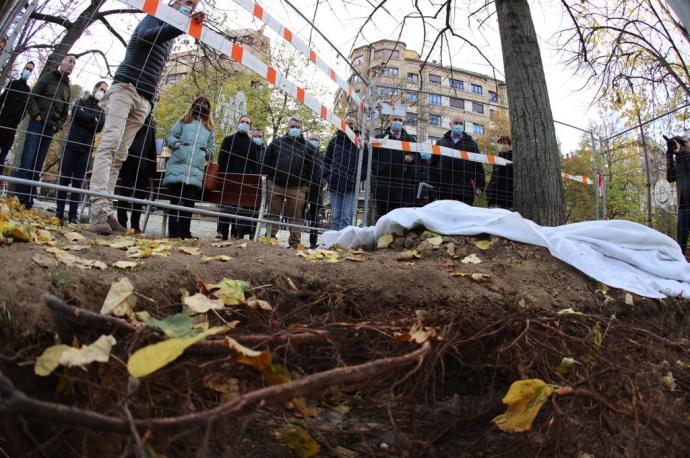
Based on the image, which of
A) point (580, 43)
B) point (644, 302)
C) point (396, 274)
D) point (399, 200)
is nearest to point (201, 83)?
point (399, 200)

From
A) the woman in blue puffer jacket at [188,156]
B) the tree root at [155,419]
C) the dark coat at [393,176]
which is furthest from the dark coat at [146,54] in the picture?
the tree root at [155,419]

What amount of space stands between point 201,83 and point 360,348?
23.4 feet

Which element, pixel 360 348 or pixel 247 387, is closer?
pixel 247 387

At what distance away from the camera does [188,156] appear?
450cm

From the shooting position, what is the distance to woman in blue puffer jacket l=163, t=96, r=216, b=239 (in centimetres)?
447

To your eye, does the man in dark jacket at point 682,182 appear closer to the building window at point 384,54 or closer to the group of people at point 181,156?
the group of people at point 181,156

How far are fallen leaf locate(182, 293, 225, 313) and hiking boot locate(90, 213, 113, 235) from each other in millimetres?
2071

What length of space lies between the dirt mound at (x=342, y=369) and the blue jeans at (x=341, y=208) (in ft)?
9.25

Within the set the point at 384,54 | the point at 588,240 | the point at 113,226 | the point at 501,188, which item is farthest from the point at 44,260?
the point at 384,54

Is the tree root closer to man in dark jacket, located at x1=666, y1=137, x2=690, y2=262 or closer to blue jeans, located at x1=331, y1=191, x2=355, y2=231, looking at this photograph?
blue jeans, located at x1=331, y1=191, x2=355, y2=231

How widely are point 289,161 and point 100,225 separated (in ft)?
7.50

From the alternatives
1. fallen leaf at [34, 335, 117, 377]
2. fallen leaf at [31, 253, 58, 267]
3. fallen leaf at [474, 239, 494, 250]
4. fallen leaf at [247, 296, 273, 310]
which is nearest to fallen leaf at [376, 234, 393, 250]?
fallen leaf at [474, 239, 494, 250]

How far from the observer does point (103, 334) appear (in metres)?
1.25

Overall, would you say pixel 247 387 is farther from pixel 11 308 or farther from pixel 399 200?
pixel 399 200
